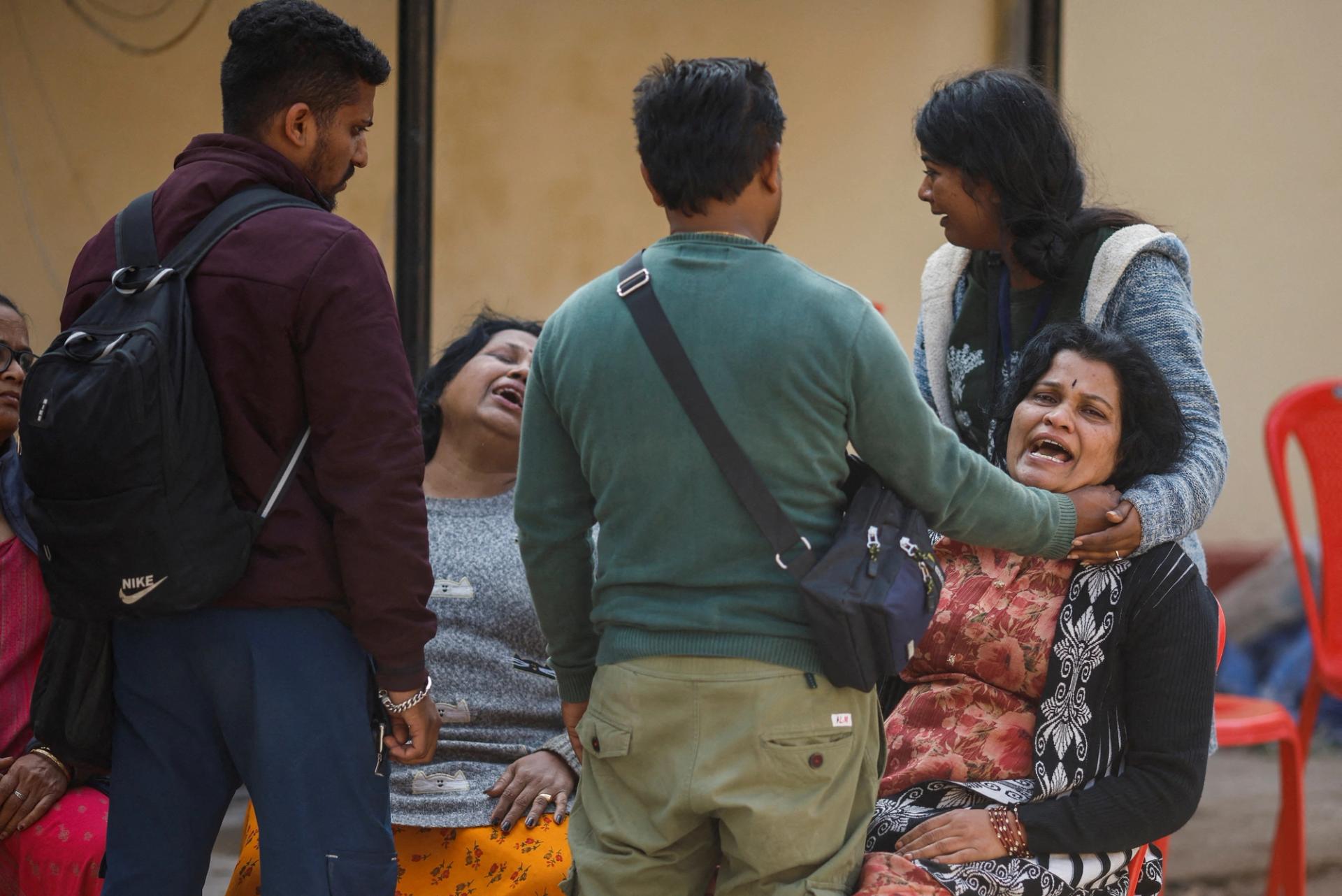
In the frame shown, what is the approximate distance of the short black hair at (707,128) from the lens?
76.2 inches

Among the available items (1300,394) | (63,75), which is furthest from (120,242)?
(1300,394)

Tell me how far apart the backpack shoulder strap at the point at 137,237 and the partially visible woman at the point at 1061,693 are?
1372 millimetres

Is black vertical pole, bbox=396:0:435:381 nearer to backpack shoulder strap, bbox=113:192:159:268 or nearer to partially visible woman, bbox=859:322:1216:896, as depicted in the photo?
backpack shoulder strap, bbox=113:192:159:268

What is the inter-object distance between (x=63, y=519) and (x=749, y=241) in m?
1.03

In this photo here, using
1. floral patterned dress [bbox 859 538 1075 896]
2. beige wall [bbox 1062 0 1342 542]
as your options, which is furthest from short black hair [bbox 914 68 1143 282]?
beige wall [bbox 1062 0 1342 542]

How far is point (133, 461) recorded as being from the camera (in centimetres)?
194

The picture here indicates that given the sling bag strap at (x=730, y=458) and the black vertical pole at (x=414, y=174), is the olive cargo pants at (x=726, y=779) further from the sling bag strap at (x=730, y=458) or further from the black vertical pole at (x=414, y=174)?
the black vertical pole at (x=414, y=174)

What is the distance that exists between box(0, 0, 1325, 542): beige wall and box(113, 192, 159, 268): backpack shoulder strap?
2220 mm

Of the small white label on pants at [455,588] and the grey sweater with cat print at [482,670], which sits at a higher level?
the small white label on pants at [455,588]

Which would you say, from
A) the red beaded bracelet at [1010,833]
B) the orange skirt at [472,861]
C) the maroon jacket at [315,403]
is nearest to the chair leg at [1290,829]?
the red beaded bracelet at [1010,833]

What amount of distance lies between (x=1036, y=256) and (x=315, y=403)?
1.36m

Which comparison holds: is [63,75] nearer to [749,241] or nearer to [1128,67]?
[749,241]

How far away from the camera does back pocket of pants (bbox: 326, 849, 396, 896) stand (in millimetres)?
2088

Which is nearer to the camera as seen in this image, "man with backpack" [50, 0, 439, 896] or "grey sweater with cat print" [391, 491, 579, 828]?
"man with backpack" [50, 0, 439, 896]
